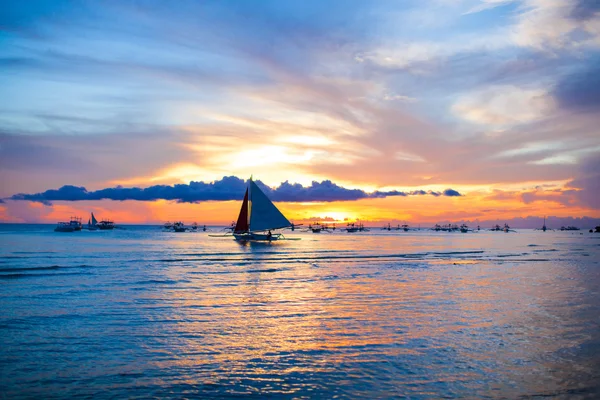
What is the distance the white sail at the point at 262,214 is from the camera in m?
82.7

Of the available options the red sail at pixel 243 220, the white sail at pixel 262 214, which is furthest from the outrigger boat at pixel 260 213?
the red sail at pixel 243 220

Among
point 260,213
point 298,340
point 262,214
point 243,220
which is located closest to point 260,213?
point 260,213

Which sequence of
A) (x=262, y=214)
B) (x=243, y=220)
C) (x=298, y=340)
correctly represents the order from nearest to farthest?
(x=298, y=340)
(x=262, y=214)
(x=243, y=220)

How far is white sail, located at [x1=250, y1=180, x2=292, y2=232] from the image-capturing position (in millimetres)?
82688

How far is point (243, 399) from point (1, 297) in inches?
745

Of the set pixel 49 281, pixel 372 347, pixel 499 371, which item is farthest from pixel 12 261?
pixel 499 371

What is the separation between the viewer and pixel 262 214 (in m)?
83.8

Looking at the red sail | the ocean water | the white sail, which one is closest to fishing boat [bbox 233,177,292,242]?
the white sail

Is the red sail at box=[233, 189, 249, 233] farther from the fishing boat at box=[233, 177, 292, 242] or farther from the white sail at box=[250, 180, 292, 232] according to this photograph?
the white sail at box=[250, 180, 292, 232]

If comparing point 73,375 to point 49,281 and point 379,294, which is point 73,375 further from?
point 49,281

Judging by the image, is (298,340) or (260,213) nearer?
(298,340)

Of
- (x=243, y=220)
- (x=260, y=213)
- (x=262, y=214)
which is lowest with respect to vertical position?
(x=243, y=220)

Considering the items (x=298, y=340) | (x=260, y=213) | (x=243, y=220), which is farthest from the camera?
(x=243, y=220)

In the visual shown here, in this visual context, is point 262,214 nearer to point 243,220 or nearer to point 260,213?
point 260,213
